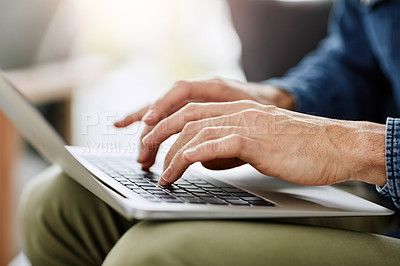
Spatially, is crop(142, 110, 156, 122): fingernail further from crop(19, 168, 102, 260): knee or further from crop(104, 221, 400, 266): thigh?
crop(104, 221, 400, 266): thigh

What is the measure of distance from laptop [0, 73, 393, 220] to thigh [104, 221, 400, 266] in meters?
0.01

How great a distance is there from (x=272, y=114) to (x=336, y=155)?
86mm

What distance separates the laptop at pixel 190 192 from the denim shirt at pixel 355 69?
0.37m

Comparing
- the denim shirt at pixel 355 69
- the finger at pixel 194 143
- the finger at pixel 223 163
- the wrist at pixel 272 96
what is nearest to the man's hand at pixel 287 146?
the finger at pixel 194 143

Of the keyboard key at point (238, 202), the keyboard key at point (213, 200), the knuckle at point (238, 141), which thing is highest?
the knuckle at point (238, 141)

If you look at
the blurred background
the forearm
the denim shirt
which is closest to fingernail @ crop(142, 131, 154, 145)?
the forearm

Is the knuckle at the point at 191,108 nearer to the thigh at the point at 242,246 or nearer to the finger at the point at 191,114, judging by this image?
the finger at the point at 191,114

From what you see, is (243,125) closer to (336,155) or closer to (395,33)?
(336,155)

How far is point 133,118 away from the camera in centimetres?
79

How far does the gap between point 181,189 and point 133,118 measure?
0.25 meters

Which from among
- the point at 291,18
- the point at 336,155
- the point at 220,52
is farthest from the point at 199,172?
the point at 220,52

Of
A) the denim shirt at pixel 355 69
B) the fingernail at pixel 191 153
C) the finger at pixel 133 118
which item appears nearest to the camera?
the fingernail at pixel 191 153

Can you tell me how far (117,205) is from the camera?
18.3 inches

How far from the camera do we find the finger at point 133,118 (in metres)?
0.78
